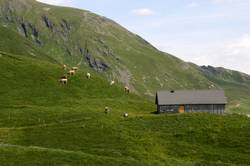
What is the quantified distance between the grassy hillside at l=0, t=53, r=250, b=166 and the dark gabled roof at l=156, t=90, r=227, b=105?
7110mm

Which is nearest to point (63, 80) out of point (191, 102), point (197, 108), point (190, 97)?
point (190, 97)

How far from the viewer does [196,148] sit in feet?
250

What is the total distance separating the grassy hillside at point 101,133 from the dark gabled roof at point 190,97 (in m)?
7.11

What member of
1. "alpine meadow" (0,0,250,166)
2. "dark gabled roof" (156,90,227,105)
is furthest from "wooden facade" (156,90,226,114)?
"alpine meadow" (0,0,250,166)

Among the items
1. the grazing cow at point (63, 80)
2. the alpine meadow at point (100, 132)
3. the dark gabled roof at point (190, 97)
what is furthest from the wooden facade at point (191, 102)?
the grazing cow at point (63, 80)

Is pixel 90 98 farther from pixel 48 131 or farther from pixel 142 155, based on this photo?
pixel 142 155

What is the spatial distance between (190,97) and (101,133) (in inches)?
1694

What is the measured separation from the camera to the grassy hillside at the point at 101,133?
61438mm

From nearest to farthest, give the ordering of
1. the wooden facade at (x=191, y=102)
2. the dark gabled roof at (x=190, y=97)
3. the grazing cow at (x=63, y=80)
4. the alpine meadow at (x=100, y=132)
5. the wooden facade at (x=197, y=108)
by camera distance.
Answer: the alpine meadow at (x=100, y=132)
the wooden facade at (x=191, y=102)
the dark gabled roof at (x=190, y=97)
the wooden facade at (x=197, y=108)
the grazing cow at (x=63, y=80)

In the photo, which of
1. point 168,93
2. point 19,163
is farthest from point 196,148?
point 168,93

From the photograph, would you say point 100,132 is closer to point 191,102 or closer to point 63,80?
point 191,102

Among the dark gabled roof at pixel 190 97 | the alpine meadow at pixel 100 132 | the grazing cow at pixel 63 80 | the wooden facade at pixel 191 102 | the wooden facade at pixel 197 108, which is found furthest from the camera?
the grazing cow at pixel 63 80

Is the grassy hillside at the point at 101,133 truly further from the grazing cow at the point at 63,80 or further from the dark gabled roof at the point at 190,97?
the dark gabled roof at the point at 190,97

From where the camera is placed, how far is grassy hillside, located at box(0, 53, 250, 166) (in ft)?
202
